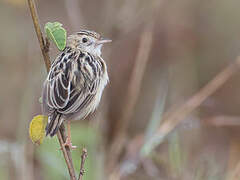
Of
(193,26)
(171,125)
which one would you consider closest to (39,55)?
(171,125)

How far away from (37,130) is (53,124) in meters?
0.15

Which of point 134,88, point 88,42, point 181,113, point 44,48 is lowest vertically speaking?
point 44,48

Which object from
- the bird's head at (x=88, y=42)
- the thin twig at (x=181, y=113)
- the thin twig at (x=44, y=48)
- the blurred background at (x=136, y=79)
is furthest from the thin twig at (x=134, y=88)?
the thin twig at (x=44, y=48)

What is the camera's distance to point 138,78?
5.31 metres

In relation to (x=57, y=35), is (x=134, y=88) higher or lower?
higher

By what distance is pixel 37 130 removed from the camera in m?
3.13

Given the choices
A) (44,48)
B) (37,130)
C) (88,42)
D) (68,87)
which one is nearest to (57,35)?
(44,48)

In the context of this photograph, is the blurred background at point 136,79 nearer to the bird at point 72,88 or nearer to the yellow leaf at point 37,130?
the bird at point 72,88

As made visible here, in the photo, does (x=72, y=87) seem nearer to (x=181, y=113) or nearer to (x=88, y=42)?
(x=88, y=42)

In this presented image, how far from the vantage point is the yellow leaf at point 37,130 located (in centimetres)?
311

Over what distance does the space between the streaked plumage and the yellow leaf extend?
0.18 ft

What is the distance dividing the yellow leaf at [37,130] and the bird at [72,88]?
48mm

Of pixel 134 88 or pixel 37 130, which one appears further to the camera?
pixel 134 88

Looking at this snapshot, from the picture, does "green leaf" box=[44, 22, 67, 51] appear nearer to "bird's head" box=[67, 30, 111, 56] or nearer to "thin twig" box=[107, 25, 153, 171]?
"bird's head" box=[67, 30, 111, 56]
